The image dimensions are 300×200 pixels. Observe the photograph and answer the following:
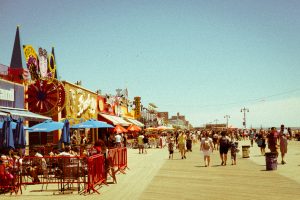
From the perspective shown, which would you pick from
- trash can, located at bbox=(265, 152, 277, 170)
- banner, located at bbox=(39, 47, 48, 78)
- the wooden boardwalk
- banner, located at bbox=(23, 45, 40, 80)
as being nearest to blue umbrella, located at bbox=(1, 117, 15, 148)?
the wooden boardwalk

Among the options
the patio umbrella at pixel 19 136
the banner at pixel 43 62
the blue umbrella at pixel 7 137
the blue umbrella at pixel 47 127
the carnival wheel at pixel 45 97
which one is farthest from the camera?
the banner at pixel 43 62

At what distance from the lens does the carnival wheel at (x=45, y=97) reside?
22078 millimetres

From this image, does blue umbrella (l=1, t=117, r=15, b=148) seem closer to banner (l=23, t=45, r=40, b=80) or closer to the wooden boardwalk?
the wooden boardwalk

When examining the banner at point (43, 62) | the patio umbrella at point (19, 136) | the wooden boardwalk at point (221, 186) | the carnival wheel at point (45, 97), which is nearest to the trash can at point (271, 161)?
the wooden boardwalk at point (221, 186)

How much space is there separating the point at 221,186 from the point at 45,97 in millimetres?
14017

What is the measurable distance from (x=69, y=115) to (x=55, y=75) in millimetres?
3205

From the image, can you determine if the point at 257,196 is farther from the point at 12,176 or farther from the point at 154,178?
the point at 12,176

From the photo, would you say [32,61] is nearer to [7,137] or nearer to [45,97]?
[45,97]

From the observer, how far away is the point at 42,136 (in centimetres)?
2494

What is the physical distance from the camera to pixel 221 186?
1158 cm

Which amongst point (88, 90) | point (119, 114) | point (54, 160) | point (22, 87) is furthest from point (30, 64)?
point (119, 114)

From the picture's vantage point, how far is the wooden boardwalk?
996 cm

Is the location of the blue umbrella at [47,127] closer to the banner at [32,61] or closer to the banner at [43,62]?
the banner at [32,61]

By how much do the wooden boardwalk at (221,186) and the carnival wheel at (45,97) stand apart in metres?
9.82
